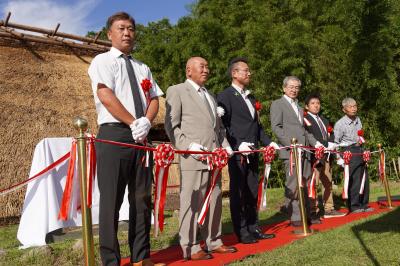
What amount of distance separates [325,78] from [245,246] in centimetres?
935

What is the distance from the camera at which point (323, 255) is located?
373cm

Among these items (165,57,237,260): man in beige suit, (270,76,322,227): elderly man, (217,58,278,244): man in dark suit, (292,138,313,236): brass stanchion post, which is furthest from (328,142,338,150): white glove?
(165,57,237,260): man in beige suit

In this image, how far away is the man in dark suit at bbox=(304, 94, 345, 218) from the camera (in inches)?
249

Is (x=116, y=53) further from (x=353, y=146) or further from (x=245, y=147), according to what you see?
(x=353, y=146)

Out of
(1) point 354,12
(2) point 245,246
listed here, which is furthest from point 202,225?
(1) point 354,12

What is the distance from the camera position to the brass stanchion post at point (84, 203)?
8.48ft

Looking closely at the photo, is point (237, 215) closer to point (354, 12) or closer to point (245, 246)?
point (245, 246)

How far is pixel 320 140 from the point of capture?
6391 millimetres

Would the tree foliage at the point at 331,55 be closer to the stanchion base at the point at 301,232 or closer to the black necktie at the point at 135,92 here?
the stanchion base at the point at 301,232

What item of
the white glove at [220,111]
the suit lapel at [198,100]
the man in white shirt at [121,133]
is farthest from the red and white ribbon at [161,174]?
the white glove at [220,111]

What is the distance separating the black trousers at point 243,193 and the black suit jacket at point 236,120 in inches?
7.8

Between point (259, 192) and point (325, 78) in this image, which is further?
point (325, 78)

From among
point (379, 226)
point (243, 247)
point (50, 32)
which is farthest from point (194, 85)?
point (50, 32)

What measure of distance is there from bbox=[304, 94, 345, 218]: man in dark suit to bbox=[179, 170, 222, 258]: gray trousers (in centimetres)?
232
